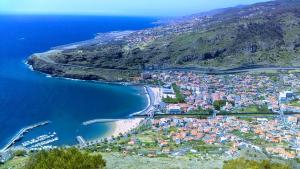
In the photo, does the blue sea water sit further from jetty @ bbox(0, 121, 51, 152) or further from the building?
the building

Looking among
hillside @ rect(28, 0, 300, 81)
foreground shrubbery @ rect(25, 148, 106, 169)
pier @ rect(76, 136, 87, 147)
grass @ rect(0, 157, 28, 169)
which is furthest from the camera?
hillside @ rect(28, 0, 300, 81)

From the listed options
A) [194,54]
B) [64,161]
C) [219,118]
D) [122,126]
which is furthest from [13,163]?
[194,54]

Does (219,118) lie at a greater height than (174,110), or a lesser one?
lesser

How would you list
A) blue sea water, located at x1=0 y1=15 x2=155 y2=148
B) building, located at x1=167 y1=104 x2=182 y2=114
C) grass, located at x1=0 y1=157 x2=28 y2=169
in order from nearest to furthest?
grass, located at x1=0 y1=157 x2=28 y2=169 < blue sea water, located at x1=0 y1=15 x2=155 y2=148 < building, located at x1=167 y1=104 x2=182 y2=114

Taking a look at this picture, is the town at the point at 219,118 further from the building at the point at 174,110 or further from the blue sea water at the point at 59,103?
the blue sea water at the point at 59,103

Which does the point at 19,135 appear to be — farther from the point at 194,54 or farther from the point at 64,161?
the point at 194,54

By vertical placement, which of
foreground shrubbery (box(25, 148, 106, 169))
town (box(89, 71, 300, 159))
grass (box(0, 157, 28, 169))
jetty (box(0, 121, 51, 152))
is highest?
foreground shrubbery (box(25, 148, 106, 169))

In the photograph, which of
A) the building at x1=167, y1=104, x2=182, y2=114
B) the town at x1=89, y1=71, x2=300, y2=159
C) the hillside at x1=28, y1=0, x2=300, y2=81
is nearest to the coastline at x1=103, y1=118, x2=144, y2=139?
the town at x1=89, y1=71, x2=300, y2=159

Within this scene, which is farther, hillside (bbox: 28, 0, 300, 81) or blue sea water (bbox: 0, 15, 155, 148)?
hillside (bbox: 28, 0, 300, 81)

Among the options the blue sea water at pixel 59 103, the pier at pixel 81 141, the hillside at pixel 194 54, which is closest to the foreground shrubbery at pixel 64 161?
the pier at pixel 81 141

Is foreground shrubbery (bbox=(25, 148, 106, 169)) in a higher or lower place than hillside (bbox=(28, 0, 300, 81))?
higher
